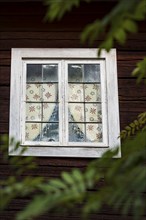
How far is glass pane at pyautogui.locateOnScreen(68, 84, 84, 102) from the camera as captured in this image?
16.6ft

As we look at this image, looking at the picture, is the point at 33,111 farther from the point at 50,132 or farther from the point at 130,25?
the point at 130,25

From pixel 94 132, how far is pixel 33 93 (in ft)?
2.43

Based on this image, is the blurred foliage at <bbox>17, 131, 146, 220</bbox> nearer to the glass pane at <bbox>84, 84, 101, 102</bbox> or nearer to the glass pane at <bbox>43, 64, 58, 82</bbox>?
the glass pane at <bbox>84, 84, 101, 102</bbox>

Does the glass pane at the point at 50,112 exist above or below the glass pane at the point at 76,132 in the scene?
above

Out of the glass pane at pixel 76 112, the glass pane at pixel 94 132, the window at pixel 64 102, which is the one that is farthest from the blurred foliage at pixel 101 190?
the glass pane at pixel 76 112

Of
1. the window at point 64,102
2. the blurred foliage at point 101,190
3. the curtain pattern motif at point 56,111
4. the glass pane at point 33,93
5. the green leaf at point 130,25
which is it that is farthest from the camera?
the glass pane at point 33,93

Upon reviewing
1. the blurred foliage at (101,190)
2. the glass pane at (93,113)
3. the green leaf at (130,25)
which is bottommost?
the blurred foliage at (101,190)

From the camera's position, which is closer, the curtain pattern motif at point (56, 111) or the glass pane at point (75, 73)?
the curtain pattern motif at point (56, 111)

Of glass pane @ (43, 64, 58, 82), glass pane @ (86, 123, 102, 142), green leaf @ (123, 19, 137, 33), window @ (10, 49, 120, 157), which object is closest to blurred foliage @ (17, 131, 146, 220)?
green leaf @ (123, 19, 137, 33)

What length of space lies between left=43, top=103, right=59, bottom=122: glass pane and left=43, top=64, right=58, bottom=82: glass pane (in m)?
0.28

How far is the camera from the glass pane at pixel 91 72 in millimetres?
5156

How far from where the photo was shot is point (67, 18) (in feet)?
17.7

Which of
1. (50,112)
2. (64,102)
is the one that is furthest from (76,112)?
(50,112)

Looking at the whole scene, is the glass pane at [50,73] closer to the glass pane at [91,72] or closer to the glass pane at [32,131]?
the glass pane at [91,72]
